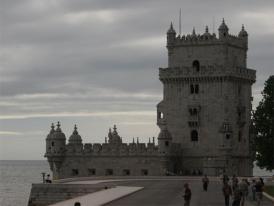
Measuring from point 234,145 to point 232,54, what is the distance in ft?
37.6

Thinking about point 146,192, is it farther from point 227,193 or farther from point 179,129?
point 179,129

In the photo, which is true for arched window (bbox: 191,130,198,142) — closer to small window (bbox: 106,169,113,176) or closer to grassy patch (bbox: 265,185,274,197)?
small window (bbox: 106,169,113,176)

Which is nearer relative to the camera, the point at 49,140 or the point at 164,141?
the point at 164,141

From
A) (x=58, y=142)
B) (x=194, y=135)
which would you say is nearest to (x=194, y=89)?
(x=194, y=135)

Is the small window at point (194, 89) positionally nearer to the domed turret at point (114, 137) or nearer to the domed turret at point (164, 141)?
the domed turret at point (164, 141)

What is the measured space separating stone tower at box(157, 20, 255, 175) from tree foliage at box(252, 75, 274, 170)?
1994 cm

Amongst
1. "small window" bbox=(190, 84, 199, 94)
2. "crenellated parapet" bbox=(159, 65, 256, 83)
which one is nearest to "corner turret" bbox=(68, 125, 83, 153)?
"crenellated parapet" bbox=(159, 65, 256, 83)

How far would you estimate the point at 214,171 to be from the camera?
112m

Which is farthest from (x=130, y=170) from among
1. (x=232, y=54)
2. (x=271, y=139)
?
(x=271, y=139)

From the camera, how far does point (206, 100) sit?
11725cm

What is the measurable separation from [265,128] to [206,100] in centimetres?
2454

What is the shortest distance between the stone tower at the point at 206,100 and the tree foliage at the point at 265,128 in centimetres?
1994

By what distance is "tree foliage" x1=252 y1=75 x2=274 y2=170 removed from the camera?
9219cm

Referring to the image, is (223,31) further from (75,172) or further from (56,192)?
(56,192)
